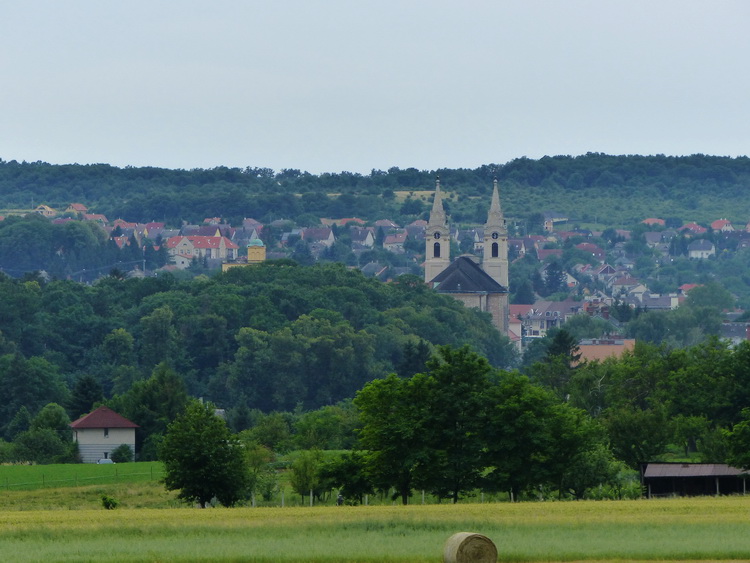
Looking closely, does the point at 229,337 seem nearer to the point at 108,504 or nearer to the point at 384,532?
the point at 108,504

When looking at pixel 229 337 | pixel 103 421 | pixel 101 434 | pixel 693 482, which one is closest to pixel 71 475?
pixel 101 434

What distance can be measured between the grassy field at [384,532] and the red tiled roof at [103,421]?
50.1 meters

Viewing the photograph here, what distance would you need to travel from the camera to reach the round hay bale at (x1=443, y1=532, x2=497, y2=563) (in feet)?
137

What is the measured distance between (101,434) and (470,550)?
68.7 meters

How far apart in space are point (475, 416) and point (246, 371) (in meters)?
101

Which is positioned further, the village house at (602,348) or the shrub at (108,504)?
the village house at (602,348)

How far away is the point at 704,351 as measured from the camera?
103 m

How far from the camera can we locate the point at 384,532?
4794 centimetres

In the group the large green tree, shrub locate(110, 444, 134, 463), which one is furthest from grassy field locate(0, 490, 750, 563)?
shrub locate(110, 444, 134, 463)

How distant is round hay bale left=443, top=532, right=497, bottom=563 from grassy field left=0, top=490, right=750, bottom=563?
57 cm

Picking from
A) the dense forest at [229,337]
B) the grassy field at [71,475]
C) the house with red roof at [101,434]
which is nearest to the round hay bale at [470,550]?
the grassy field at [71,475]

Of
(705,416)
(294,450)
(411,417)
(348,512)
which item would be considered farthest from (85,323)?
(348,512)

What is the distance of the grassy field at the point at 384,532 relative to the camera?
42938mm

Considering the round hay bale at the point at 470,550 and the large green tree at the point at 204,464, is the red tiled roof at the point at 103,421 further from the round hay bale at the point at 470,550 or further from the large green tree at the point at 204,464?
the round hay bale at the point at 470,550
